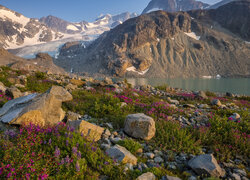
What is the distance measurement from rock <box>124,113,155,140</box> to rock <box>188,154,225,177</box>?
1497mm

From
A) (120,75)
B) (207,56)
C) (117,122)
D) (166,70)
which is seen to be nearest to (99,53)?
(120,75)

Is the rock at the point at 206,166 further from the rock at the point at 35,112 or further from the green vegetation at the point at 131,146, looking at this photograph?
the rock at the point at 35,112

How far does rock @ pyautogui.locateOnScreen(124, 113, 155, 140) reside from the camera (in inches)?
186

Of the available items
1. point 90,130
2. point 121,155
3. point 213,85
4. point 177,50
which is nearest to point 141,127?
point 121,155

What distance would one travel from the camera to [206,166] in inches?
133

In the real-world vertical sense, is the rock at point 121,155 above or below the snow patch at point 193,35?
below

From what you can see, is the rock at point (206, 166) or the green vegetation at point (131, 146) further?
the green vegetation at point (131, 146)

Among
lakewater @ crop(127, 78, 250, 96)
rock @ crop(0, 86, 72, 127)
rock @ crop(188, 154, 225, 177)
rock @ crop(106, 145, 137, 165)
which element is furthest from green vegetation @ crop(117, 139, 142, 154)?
lakewater @ crop(127, 78, 250, 96)

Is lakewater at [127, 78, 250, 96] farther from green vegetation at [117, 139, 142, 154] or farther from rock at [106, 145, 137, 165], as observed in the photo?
rock at [106, 145, 137, 165]

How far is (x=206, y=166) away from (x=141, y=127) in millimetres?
2077

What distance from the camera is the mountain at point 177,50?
115 meters

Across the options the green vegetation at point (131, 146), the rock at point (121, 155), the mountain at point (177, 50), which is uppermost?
the mountain at point (177, 50)

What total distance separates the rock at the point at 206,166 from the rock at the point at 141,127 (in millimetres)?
1497

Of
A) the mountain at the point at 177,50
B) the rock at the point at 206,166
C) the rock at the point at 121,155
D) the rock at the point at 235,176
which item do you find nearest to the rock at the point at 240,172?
the rock at the point at 235,176
